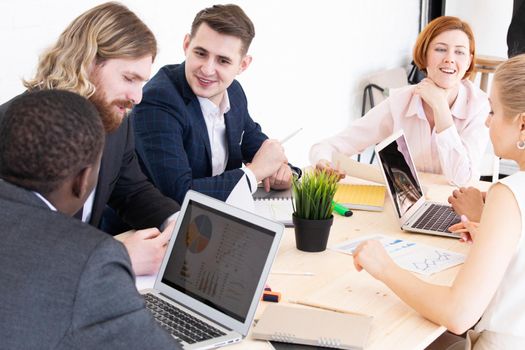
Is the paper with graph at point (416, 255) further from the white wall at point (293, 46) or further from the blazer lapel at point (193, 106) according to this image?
the white wall at point (293, 46)

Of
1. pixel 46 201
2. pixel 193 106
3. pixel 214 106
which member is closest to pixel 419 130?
pixel 214 106

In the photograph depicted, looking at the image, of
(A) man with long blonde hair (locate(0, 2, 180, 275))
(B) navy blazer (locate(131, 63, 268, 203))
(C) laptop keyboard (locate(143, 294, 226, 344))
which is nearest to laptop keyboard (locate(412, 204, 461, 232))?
(B) navy blazer (locate(131, 63, 268, 203))

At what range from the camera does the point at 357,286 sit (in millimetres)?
1820

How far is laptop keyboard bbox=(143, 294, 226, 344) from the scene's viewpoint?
4.98 ft

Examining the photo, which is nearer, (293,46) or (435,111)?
(435,111)

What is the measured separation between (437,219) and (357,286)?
60cm

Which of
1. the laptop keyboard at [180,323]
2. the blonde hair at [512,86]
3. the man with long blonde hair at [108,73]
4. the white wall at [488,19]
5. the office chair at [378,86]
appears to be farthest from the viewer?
the white wall at [488,19]

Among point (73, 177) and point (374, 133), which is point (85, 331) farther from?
point (374, 133)

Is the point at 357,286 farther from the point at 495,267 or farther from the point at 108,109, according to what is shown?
the point at 108,109

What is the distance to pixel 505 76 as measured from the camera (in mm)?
1775

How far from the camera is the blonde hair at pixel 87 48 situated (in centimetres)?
195

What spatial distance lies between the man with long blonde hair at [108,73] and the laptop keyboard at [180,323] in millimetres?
184

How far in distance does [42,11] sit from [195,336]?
1769mm

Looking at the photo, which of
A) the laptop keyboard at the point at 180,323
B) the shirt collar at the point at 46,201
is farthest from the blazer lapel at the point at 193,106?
the shirt collar at the point at 46,201
